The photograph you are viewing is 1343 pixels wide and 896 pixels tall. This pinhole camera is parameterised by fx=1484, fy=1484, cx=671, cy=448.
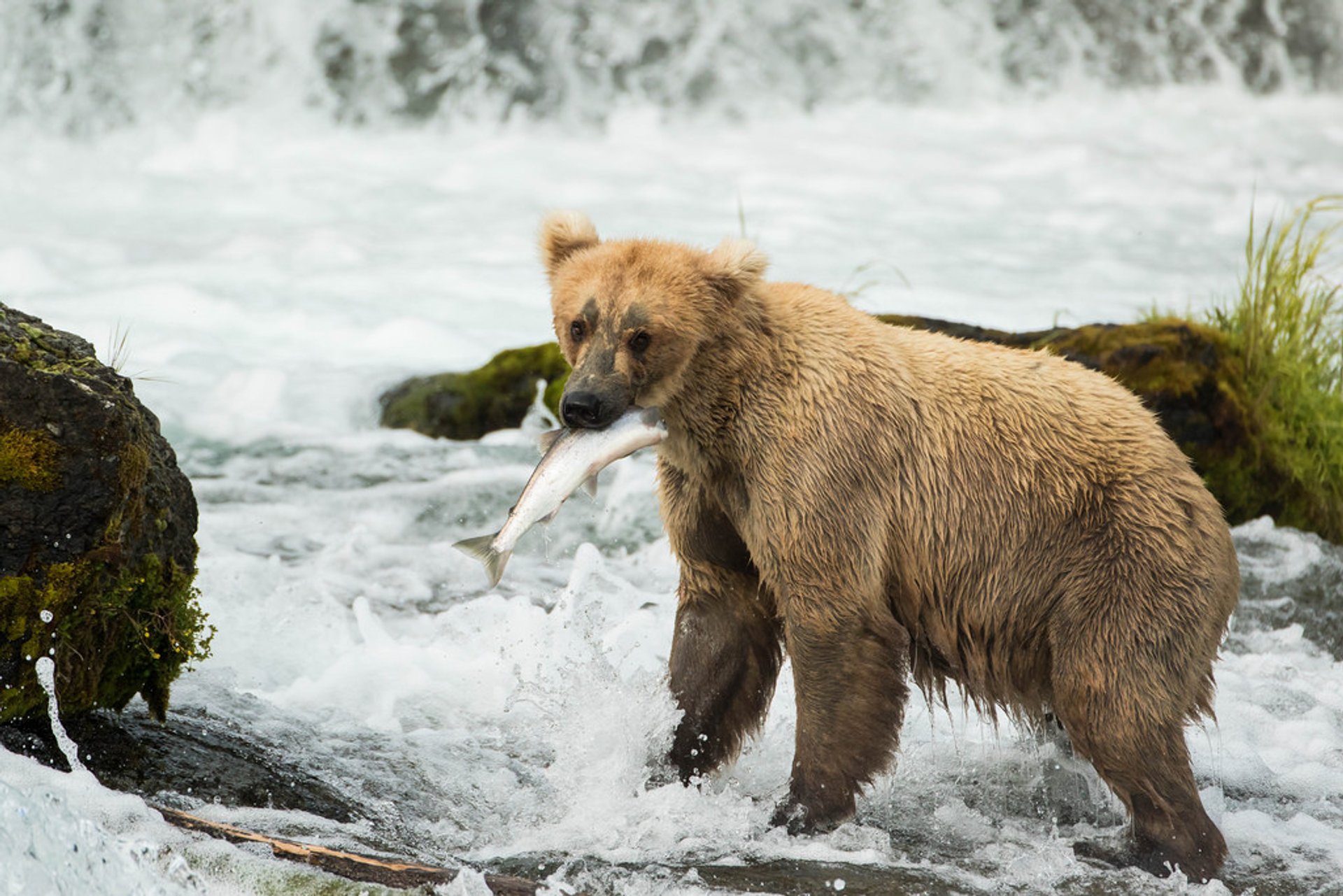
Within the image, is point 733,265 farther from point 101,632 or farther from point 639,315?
point 101,632

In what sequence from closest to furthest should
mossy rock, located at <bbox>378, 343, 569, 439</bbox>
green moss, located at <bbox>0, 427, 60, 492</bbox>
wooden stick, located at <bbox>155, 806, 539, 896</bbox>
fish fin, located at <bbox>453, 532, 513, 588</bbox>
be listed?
wooden stick, located at <bbox>155, 806, 539, 896</bbox> → green moss, located at <bbox>0, 427, 60, 492</bbox> → fish fin, located at <bbox>453, 532, 513, 588</bbox> → mossy rock, located at <bbox>378, 343, 569, 439</bbox>

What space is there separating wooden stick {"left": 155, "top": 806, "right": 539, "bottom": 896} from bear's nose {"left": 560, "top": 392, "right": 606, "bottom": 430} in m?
1.18

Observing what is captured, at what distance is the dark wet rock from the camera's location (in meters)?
3.93

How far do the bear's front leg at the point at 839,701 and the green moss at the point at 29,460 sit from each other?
202 cm

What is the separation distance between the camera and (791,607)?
4.27m

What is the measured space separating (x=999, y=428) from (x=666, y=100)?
16361mm

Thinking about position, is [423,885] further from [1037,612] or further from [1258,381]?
[1258,381]

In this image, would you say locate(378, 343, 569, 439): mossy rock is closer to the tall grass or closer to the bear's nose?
the tall grass

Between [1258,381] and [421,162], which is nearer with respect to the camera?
[1258,381]

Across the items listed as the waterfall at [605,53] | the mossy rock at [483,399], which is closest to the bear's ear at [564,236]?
the mossy rock at [483,399]

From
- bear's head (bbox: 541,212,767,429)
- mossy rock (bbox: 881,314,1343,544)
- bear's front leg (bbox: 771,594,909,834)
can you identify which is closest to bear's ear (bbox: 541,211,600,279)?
bear's head (bbox: 541,212,767,429)

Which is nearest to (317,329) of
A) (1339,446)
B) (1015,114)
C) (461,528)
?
(461,528)

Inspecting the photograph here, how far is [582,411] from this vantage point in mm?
3949

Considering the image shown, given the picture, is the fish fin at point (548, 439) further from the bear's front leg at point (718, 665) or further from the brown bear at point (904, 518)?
the bear's front leg at point (718, 665)
